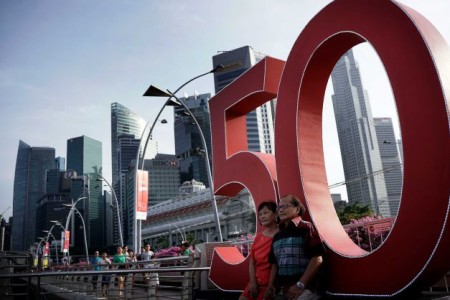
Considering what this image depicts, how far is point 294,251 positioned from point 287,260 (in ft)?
0.35

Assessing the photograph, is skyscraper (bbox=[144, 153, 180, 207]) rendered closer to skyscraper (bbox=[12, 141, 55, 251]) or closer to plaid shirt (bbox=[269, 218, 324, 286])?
skyscraper (bbox=[12, 141, 55, 251])

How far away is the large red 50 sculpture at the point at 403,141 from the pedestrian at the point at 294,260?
0.91 m

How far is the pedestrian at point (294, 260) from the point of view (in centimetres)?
356

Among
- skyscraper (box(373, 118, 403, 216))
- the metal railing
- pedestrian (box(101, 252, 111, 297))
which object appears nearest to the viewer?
the metal railing

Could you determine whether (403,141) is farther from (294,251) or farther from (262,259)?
(262,259)

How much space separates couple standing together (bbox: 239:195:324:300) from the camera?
A: 359cm

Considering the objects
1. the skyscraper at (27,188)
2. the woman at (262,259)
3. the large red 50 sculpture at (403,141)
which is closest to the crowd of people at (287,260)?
the woman at (262,259)

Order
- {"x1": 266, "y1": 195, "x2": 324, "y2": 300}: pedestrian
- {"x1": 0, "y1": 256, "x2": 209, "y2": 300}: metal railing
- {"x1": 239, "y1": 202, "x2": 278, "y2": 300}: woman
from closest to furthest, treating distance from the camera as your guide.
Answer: {"x1": 266, "y1": 195, "x2": 324, "y2": 300}: pedestrian, {"x1": 239, "y1": 202, "x2": 278, "y2": 300}: woman, {"x1": 0, "y1": 256, "x2": 209, "y2": 300}: metal railing

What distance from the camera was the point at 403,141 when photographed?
4.01 m

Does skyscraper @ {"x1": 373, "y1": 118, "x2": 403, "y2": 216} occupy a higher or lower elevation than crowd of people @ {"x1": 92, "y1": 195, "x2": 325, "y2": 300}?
higher

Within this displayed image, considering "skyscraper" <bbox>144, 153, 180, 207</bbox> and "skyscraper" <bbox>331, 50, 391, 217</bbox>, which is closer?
"skyscraper" <bbox>331, 50, 391, 217</bbox>

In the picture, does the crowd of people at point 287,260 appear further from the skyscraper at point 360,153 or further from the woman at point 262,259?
the skyscraper at point 360,153

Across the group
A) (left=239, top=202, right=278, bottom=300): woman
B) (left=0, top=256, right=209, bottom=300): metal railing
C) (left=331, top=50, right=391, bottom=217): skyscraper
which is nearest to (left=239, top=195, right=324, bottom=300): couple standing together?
(left=239, top=202, right=278, bottom=300): woman

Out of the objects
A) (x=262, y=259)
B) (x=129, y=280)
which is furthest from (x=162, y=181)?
(x=262, y=259)
